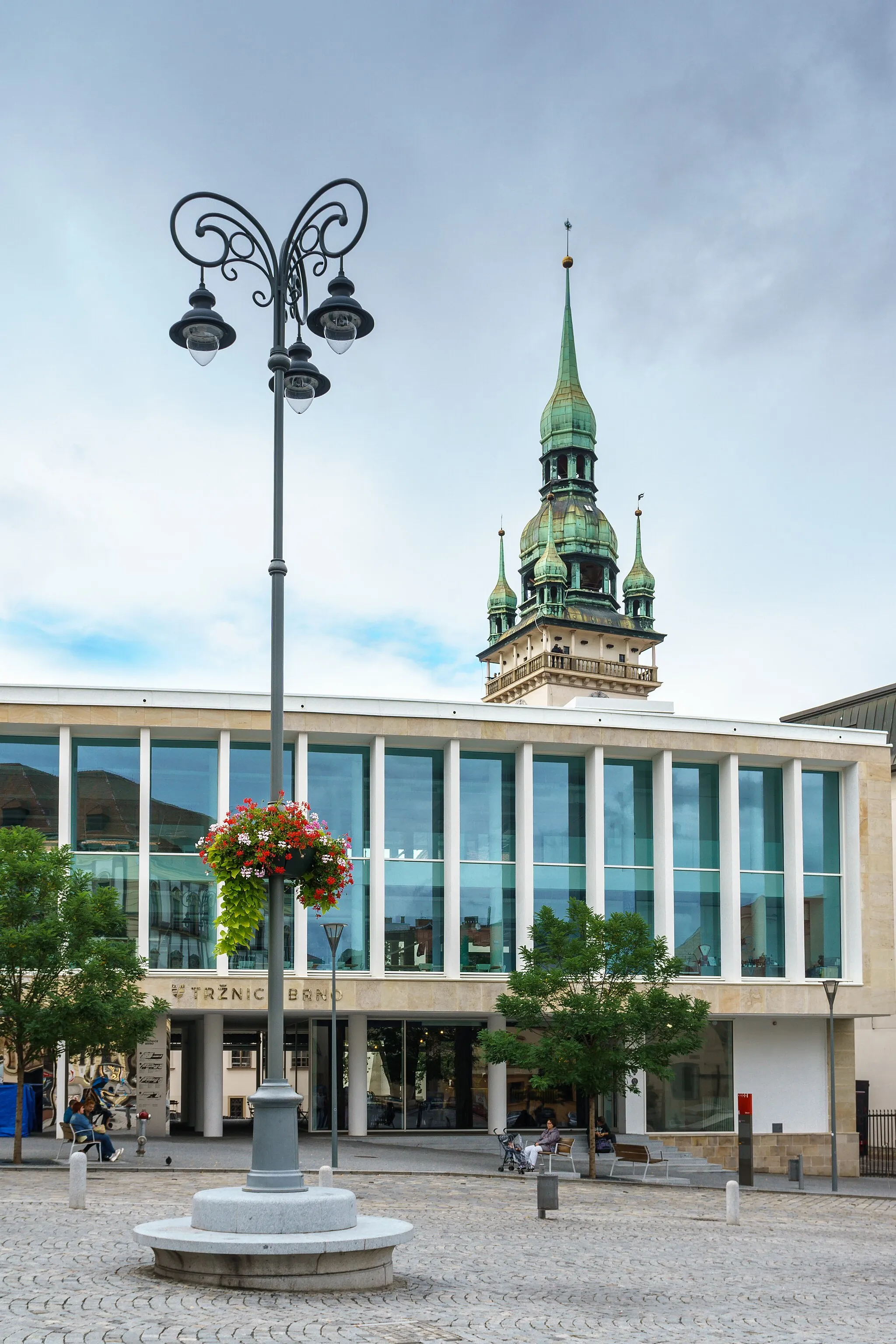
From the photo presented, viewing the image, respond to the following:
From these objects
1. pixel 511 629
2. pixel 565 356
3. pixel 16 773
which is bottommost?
pixel 16 773

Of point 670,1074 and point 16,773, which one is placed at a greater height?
point 16,773

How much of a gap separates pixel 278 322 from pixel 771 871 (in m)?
29.6

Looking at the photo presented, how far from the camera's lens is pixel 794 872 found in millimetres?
40500

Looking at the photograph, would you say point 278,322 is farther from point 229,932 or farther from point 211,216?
point 229,932

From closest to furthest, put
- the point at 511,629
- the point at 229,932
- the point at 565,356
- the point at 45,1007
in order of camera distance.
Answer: the point at 229,932 → the point at 45,1007 → the point at 565,356 → the point at 511,629

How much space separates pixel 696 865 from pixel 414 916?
8037mm

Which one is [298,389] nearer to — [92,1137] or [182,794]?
[92,1137]

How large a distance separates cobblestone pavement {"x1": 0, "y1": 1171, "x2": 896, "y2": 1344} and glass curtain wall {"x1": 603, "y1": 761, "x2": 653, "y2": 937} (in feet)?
43.9

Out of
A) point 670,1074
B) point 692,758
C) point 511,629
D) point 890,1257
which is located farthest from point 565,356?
point 890,1257

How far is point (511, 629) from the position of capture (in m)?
131

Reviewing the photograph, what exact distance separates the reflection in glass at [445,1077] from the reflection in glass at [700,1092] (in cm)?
459

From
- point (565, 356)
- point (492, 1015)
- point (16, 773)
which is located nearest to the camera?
point (16, 773)

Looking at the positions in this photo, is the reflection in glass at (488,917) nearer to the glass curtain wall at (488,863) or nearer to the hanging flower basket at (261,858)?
the glass curtain wall at (488,863)

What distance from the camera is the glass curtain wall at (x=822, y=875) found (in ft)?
133
